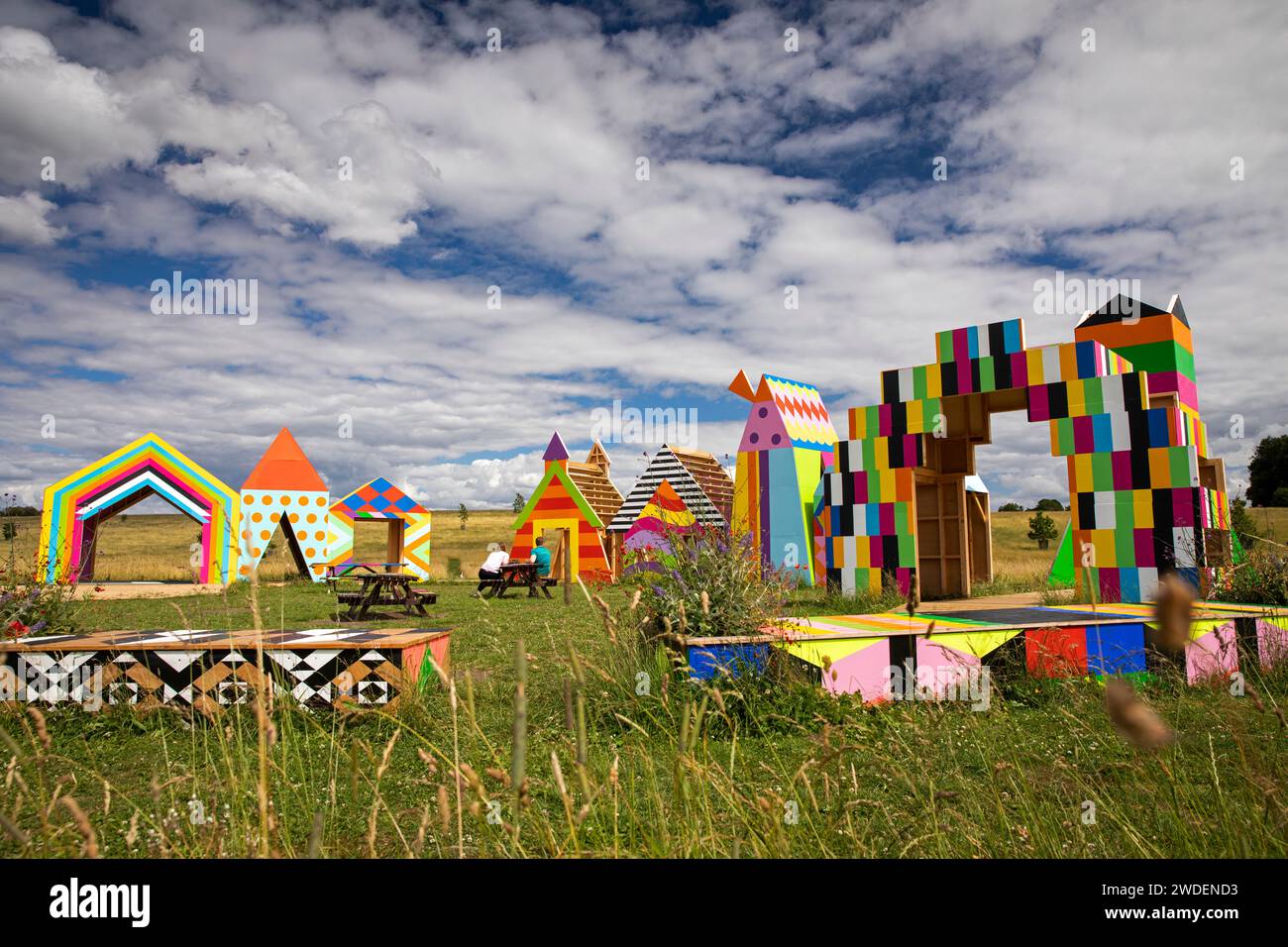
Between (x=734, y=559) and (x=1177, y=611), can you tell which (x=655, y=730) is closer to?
(x=734, y=559)

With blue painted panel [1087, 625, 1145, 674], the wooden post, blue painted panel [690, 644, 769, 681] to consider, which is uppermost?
the wooden post

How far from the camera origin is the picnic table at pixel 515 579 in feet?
52.7

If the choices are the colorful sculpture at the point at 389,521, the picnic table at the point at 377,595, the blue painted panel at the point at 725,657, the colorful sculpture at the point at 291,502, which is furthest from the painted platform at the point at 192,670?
the colorful sculpture at the point at 389,521

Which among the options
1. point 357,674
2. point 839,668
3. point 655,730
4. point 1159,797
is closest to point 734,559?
point 839,668

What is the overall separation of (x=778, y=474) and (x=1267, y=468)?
45390 millimetres

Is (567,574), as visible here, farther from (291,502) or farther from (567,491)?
(291,502)

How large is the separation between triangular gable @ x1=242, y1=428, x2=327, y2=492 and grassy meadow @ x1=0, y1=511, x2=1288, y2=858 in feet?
44.1

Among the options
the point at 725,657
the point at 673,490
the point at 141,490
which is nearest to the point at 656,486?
the point at 673,490

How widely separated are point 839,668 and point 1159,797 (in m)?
2.89

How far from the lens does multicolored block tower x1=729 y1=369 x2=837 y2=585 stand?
1647cm

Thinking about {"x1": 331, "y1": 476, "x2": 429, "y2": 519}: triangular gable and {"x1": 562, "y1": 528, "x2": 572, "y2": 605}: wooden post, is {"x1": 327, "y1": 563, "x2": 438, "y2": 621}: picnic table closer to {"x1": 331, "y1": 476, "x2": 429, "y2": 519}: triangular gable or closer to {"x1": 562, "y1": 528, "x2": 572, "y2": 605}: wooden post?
{"x1": 562, "y1": 528, "x2": 572, "y2": 605}: wooden post

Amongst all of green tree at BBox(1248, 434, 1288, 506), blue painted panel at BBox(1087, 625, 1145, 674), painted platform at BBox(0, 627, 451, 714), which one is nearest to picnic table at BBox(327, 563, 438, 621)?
painted platform at BBox(0, 627, 451, 714)

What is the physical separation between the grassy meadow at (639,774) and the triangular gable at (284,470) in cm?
1343

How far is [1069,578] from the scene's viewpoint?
13.7 meters
